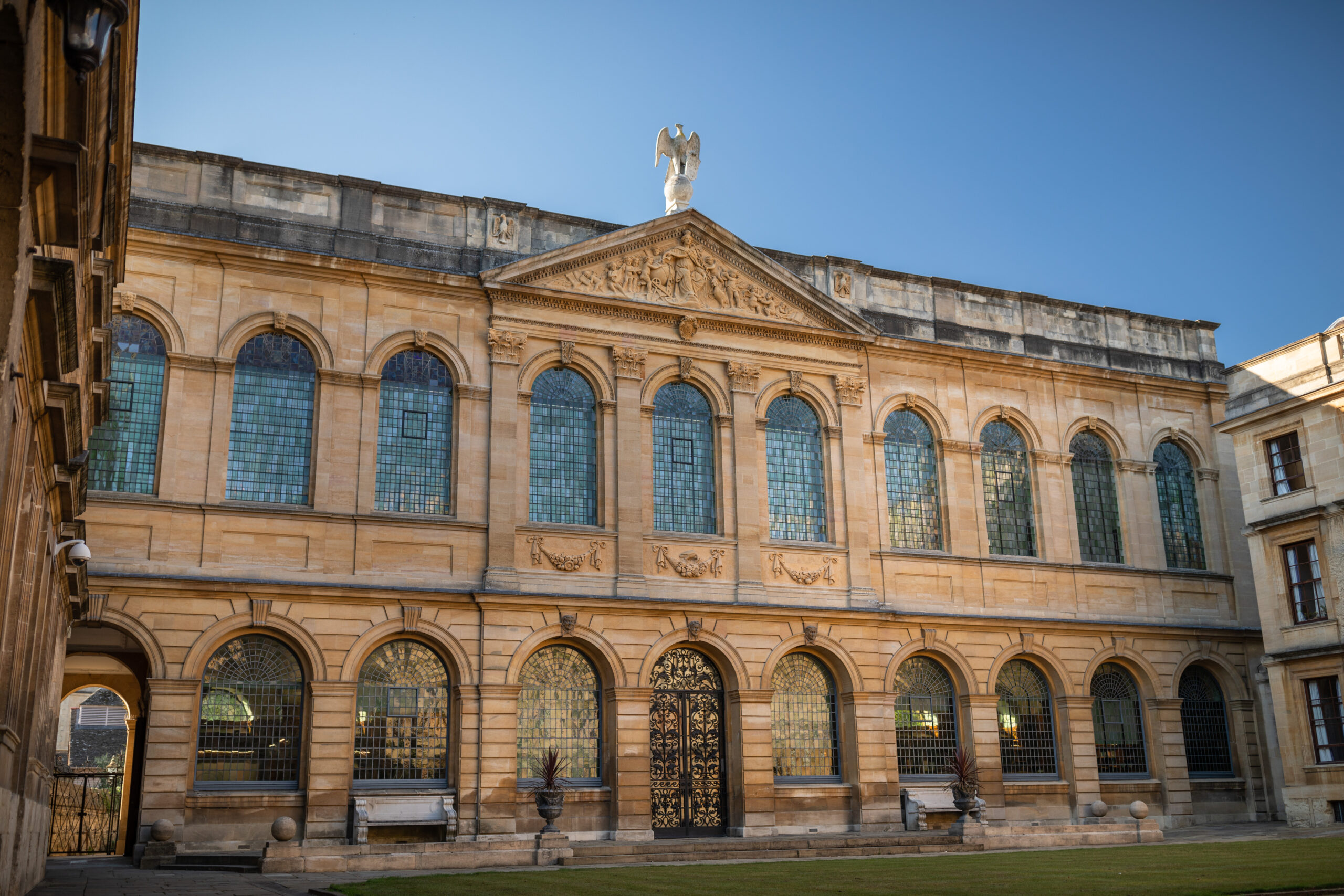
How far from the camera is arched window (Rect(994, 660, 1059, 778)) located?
2691 centimetres

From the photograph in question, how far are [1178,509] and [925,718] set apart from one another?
9.13 m

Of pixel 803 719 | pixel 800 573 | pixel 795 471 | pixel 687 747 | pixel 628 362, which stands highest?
pixel 628 362

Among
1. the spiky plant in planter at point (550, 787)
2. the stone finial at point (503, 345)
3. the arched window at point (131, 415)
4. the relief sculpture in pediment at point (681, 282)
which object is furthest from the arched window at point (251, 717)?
the relief sculpture in pediment at point (681, 282)

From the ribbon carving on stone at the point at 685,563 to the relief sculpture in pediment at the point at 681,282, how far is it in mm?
5334

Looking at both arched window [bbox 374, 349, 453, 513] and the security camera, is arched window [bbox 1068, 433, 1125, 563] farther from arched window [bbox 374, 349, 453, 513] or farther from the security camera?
the security camera

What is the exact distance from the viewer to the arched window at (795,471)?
86.4ft

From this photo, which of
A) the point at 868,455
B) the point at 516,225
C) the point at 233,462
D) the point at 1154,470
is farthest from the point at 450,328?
the point at 1154,470

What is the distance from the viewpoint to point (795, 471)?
26703 millimetres

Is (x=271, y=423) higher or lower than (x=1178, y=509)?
higher

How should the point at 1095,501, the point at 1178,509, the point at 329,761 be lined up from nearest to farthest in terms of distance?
the point at 329,761
the point at 1095,501
the point at 1178,509

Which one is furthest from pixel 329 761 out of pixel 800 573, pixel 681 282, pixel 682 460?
pixel 681 282

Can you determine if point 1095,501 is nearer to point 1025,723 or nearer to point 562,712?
point 1025,723

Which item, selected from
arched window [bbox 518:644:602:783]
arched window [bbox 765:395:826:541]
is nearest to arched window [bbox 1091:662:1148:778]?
arched window [bbox 765:395:826:541]

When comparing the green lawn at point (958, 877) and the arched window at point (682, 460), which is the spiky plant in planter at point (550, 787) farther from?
the arched window at point (682, 460)
